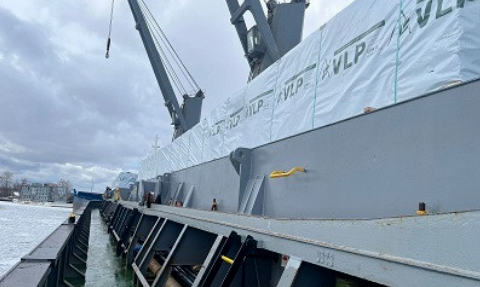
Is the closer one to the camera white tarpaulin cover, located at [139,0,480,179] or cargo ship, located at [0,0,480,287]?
cargo ship, located at [0,0,480,287]

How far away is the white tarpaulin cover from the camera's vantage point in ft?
7.17

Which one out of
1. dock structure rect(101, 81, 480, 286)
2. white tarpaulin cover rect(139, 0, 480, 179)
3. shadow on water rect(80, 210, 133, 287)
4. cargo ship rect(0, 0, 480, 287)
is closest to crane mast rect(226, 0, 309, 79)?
white tarpaulin cover rect(139, 0, 480, 179)

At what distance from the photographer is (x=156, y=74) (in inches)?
800

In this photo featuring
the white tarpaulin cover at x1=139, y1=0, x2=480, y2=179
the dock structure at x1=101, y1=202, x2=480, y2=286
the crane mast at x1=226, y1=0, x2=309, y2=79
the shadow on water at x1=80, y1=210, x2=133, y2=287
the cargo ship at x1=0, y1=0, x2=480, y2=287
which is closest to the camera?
the dock structure at x1=101, y1=202, x2=480, y2=286

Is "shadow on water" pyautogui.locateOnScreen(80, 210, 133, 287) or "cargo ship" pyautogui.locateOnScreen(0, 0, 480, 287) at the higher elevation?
"cargo ship" pyautogui.locateOnScreen(0, 0, 480, 287)

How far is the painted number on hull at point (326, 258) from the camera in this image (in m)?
1.85

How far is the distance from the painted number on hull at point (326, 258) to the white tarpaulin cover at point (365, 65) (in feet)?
3.85

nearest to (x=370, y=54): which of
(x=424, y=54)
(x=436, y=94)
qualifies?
(x=424, y=54)

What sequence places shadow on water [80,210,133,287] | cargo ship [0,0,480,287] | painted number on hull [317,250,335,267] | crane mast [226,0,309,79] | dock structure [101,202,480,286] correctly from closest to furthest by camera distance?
dock structure [101,202,480,286], cargo ship [0,0,480,287], painted number on hull [317,250,335,267], shadow on water [80,210,133,287], crane mast [226,0,309,79]

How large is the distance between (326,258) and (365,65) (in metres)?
1.69

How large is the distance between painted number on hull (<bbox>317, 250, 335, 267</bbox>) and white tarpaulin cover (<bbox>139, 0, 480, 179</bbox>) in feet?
3.85

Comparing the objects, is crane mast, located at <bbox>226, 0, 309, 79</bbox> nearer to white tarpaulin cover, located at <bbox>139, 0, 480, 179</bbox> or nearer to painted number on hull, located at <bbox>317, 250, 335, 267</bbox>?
white tarpaulin cover, located at <bbox>139, 0, 480, 179</bbox>

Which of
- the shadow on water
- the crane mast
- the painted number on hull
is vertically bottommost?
the shadow on water

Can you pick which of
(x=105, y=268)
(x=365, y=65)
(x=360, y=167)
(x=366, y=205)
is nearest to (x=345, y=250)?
(x=366, y=205)
